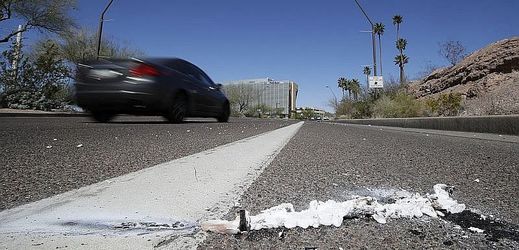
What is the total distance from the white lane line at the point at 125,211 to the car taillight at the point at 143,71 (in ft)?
18.0

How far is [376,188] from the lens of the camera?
5.95ft

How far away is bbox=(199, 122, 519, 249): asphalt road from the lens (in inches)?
42.6

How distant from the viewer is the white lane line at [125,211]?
3.45 feet

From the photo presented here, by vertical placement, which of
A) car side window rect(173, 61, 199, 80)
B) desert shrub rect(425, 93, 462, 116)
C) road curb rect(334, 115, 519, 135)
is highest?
car side window rect(173, 61, 199, 80)

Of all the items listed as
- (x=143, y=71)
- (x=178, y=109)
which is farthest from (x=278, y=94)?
(x=143, y=71)

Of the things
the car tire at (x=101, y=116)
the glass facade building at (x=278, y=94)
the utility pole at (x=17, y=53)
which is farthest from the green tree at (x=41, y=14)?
the glass facade building at (x=278, y=94)

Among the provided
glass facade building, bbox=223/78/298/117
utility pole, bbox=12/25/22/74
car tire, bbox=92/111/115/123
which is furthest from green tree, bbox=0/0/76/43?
glass facade building, bbox=223/78/298/117

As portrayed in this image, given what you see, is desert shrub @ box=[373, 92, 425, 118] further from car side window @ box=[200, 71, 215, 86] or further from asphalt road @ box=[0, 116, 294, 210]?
asphalt road @ box=[0, 116, 294, 210]

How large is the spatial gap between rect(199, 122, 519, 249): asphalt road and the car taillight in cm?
486

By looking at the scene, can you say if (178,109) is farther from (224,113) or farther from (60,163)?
(60,163)

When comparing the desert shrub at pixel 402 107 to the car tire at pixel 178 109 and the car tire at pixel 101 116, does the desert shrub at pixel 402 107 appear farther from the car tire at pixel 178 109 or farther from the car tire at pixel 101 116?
the car tire at pixel 101 116

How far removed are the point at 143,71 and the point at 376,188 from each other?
20.5ft

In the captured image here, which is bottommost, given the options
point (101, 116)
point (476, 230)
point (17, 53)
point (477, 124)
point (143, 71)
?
point (476, 230)

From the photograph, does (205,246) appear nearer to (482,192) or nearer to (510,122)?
(482,192)
